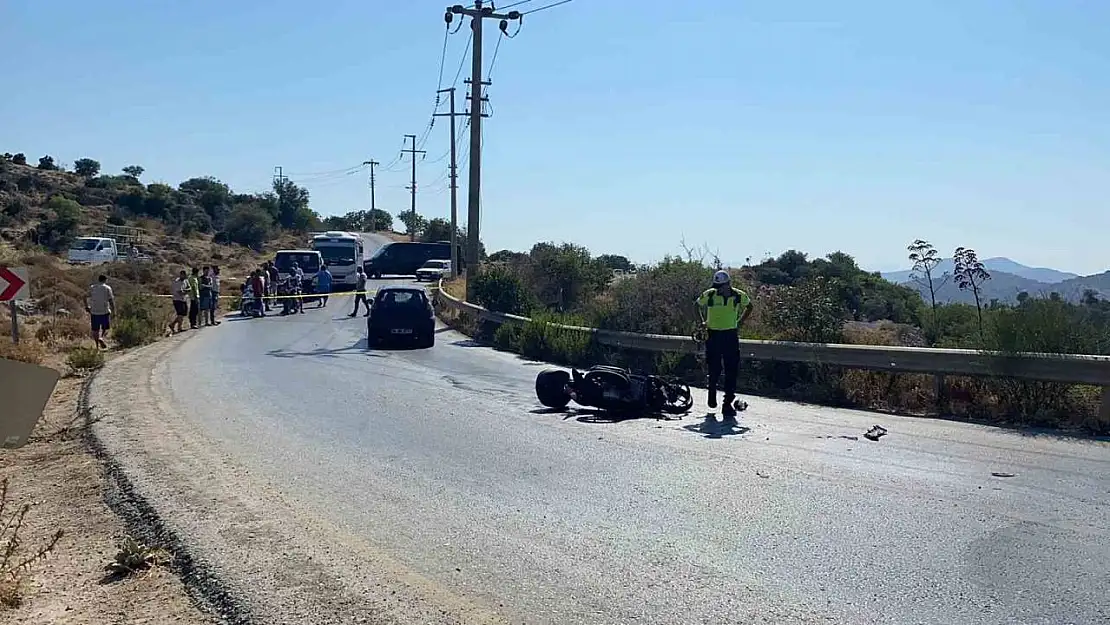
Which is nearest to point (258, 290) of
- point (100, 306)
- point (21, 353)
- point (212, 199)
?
point (100, 306)

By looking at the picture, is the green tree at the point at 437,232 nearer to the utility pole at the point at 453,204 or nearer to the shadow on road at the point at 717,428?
the utility pole at the point at 453,204

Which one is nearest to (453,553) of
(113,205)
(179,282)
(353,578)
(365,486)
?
(353,578)

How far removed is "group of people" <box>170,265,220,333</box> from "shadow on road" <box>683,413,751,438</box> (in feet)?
64.8

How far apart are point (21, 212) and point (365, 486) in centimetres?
8101

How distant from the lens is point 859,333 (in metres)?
15.3

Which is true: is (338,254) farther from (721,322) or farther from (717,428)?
(717,428)

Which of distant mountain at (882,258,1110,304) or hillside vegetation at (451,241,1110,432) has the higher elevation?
distant mountain at (882,258,1110,304)

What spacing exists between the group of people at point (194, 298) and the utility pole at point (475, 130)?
25.2 feet

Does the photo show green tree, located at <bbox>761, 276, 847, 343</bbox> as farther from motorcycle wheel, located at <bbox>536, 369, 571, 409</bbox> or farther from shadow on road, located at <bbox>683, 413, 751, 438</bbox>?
motorcycle wheel, located at <bbox>536, 369, 571, 409</bbox>

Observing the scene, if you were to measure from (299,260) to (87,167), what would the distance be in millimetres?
82906

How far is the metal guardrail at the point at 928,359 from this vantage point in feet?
34.6

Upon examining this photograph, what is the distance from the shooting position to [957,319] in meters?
16.8

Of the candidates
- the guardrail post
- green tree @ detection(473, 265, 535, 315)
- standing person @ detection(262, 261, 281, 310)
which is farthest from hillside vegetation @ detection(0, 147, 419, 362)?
the guardrail post

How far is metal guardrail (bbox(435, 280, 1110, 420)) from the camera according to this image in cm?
1054
